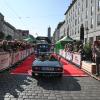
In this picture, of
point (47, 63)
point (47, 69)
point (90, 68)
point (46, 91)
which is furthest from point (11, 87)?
point (90, 68)

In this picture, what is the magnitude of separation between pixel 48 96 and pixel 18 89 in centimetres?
170

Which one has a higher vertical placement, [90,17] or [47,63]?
[90,17]

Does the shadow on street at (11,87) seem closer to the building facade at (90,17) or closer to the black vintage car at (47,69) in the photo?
the black vintage car at (47,69)

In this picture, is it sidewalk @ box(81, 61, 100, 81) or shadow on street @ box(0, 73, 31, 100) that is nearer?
shadow on street @ box(0, 73, 31, 100)

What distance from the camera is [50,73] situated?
1287 centimetres

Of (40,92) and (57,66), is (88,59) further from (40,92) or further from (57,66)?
(40,92)

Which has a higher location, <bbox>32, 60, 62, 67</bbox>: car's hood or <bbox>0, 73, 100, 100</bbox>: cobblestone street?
<bbox>32, 60, 62, 67</bbox>: car's hood

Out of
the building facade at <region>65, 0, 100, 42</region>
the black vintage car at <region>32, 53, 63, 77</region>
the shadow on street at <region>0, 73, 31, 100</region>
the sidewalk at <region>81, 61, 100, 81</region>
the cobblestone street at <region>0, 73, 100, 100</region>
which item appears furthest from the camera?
the building facade at <region>65, 0, 100, 42</region>

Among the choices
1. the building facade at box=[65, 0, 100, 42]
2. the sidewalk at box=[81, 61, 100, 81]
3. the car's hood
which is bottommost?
the sidewalk at box=[81, 61, 100, 81]

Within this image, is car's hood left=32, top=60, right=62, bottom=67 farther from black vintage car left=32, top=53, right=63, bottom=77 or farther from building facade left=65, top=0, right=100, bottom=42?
building facade left=65, top=0, right=100, bottom=42

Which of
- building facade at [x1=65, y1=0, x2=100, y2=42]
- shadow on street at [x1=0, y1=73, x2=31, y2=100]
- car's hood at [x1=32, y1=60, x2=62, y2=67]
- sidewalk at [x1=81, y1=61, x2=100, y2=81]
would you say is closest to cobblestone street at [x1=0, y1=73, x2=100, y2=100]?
shadow on street at [x1=0, y1=73, x2=31, y2=100]

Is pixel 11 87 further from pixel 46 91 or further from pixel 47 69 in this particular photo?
pixel 47 69

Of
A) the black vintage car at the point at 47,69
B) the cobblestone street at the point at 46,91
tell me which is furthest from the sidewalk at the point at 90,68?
the cobblestone street at the point at 46,91

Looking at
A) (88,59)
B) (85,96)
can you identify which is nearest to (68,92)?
(85,96)
